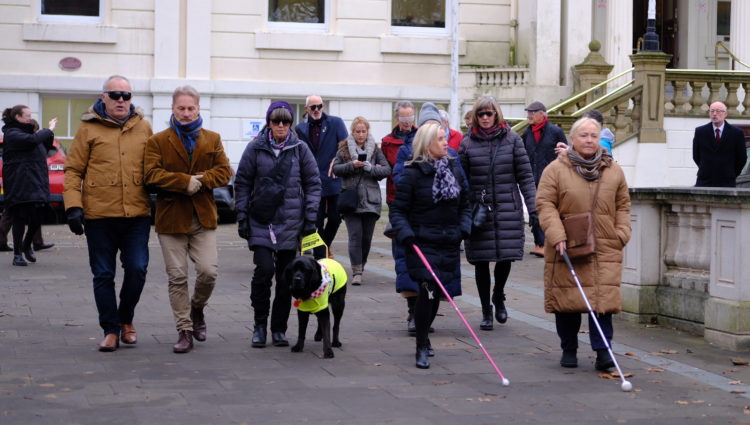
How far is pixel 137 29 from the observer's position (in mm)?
24594

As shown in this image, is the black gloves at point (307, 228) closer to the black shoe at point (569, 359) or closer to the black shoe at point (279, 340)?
the black shoe at point (279, 340)

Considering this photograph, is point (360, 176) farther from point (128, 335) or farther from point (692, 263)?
point (128, 335)

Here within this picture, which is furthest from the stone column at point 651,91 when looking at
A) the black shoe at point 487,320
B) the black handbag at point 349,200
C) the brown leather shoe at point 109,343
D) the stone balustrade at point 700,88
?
the brown leather shoe at point 109,343

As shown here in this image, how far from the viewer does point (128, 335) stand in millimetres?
9195

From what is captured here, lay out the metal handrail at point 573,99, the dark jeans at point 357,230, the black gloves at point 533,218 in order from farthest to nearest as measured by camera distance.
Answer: the metal handrail at point 573,99 < the dark jeans at point 357,230 < the black gloves at point 533,218

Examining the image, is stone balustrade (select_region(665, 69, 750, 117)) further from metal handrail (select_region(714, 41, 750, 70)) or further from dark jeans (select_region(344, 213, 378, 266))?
dark jeans (select_region(344, 213, 378, 266))

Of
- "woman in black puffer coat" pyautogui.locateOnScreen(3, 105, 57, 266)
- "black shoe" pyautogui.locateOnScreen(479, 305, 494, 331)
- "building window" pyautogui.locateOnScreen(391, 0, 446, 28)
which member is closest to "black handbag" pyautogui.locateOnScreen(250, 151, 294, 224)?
"black shoe" pyautogui.locateOnScreen(479, 305, 494, 331)

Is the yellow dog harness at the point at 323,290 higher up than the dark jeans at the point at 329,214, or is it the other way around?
the dark jeans at the point at 329,214

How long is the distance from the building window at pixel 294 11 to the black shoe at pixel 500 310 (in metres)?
16.0

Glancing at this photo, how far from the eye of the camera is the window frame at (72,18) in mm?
24375

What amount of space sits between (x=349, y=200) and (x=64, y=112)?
12.9 metres

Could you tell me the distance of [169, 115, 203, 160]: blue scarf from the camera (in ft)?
29.4

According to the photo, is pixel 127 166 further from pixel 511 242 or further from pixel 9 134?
pixel 9 134

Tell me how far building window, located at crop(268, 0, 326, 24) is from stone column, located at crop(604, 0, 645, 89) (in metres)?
5.82
